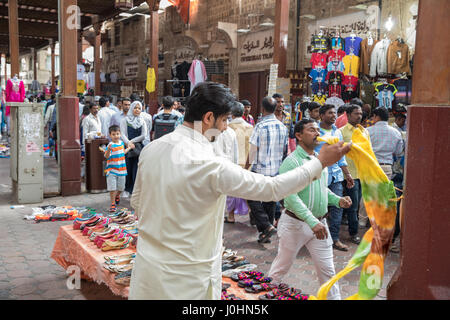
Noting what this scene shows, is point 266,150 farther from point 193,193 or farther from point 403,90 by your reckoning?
point 403,90

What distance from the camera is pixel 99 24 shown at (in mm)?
16203

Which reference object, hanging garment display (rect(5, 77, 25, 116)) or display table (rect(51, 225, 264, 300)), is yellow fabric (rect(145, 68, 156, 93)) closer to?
hanging garment display (rect(5, 77, 25, 116))

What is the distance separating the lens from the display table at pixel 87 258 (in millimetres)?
3086

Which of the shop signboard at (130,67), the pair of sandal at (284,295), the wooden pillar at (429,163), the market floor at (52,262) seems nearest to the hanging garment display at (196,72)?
the market floor at (52,262)

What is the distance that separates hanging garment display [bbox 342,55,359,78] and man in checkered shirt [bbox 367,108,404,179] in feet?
12.3

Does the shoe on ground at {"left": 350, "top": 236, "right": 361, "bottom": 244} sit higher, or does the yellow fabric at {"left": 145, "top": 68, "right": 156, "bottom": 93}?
the yellow fabric at {"left": 145, "top": 68, "right": 156, "bottom": 93}

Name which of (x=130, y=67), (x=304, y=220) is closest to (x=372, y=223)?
(x=304, y=220)

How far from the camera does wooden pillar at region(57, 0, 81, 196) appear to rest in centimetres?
768

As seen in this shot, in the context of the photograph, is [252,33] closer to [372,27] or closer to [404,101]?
[372,27]

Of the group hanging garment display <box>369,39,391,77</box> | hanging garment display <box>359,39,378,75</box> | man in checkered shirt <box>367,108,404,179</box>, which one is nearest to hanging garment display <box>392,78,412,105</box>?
hanging garment display <box>369,39,391,77</box>

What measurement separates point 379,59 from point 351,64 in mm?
550

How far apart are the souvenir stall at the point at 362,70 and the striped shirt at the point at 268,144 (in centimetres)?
403
